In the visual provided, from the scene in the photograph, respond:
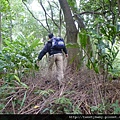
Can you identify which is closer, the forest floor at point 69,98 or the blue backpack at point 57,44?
the forest floor at point 69,98

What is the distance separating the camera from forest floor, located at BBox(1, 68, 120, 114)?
2.79 meters

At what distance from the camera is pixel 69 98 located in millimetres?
3160

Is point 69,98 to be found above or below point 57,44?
below

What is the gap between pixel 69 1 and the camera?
6.31m

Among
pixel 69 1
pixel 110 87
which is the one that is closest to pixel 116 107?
pixel 110 87

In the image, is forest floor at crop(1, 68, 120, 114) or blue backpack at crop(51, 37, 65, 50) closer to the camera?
forest floor at crop(1, 68, 120, 114)

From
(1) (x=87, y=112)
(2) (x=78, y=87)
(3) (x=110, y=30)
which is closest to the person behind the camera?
(1) (x=87, y=112)

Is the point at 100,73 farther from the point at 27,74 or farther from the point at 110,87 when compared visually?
the point at 27,74

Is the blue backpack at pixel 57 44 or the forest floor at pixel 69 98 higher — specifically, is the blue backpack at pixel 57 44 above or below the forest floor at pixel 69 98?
above

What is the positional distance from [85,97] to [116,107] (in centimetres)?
58

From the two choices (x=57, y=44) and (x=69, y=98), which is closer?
(x=69, y=98)

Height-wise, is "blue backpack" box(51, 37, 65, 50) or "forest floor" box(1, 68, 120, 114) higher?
"blue backpack" box(51, 37, 65, 50)

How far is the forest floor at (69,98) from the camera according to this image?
2791 mm

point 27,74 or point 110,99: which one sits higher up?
point 27,74
